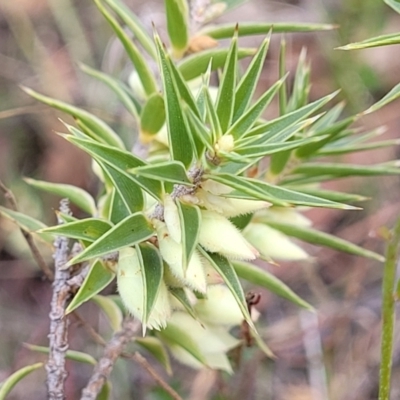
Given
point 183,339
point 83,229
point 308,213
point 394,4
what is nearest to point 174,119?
point 83,229

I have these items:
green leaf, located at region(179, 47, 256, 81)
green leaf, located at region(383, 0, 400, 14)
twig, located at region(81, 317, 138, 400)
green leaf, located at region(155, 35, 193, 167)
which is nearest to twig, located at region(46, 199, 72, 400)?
twig, located at region(81, 317, 138, 400)

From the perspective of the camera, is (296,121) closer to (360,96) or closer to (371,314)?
(371,314)

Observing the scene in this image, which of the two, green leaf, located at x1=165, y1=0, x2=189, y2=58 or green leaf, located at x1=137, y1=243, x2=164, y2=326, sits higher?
green leaf, located at x1=165, y1=0, x2=189, y2=58

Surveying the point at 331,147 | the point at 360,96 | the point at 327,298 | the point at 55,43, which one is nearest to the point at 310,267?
the point at 327,298

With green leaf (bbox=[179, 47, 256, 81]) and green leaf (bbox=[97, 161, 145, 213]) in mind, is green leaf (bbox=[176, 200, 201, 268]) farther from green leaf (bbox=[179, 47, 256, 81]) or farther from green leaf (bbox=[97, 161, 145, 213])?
green leaf (bbox=[179, 47, 256, 81])

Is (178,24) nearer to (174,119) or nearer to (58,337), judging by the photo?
(174,119)

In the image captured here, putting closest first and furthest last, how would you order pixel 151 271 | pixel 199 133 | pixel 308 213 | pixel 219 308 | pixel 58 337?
pixel 199 133 < pixel 151 271 < pixel 58 337 < pixel 219 308 < pixel 308 213
